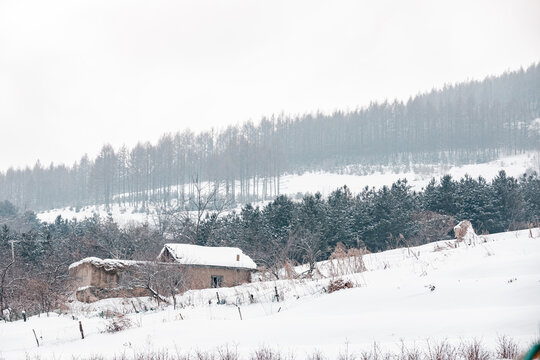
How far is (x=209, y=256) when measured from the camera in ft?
140

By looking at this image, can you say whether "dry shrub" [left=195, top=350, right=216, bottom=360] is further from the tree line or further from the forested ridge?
the forested ridge

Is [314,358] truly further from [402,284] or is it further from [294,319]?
[402,284]

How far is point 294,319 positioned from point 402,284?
397 centimetres

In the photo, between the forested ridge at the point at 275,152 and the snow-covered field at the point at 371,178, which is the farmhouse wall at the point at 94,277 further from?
the forested ridge at the point at 275,152

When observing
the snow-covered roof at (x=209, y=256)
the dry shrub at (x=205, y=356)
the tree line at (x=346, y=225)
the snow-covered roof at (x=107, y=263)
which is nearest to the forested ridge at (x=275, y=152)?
the tree line at (x=346, y=225)

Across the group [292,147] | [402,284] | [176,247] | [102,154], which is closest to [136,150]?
[102,154]

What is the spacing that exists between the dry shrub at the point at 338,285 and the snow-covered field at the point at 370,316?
1.24 feet

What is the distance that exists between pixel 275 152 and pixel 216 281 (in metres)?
65.6

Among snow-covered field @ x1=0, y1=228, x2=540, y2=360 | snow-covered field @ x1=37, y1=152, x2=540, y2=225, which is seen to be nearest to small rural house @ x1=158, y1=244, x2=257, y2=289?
snow-covered field @ x1=0, y1=228, x2=540, y2=360

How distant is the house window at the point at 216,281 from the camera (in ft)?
137

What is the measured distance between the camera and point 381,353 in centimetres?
1044

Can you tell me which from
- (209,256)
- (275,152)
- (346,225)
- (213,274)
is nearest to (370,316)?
(213,274)

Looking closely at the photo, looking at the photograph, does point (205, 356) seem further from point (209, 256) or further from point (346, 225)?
point (346, 225)

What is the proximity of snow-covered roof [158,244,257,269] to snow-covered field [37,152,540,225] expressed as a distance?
40.6 meters
